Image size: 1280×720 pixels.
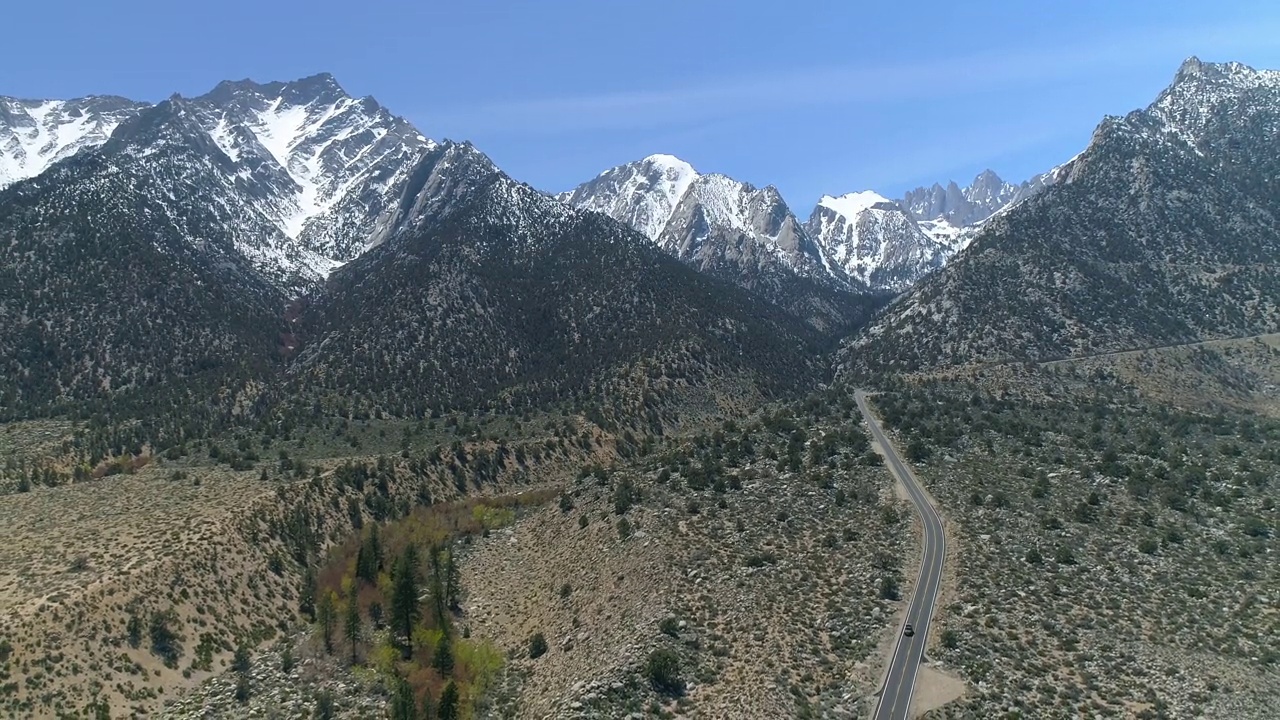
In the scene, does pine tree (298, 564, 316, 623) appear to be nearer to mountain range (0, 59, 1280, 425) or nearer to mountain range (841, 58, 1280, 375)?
mountain range (0, 59, 1280, 425)

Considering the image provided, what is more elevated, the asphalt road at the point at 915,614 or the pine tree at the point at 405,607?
the pine tree at the point at 405,607

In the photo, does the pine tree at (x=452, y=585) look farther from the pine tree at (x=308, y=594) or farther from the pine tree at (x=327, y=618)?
the pine tree at (x=308, y=594)

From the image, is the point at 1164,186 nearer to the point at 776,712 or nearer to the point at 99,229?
the point at 776,712

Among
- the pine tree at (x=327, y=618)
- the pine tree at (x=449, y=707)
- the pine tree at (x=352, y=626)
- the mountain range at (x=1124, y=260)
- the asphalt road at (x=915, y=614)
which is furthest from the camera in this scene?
the mountain range at (x=1124, y=260)

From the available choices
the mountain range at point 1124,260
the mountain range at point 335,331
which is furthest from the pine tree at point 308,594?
the mountain range at point 1124,260

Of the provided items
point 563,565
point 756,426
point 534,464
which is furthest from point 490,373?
point 563,565

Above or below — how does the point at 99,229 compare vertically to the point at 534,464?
above

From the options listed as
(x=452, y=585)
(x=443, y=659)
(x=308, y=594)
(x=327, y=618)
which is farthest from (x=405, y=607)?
(x=308, y=594)

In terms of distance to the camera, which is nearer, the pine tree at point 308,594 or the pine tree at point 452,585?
the pine tree at point 308,594

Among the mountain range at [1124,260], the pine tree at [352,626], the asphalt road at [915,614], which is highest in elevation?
the mountain range at [1124,260]
